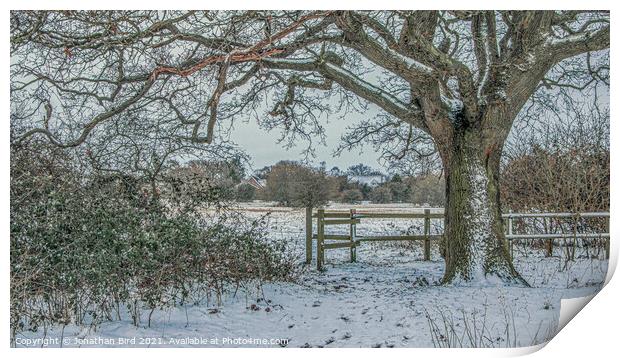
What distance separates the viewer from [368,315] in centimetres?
494

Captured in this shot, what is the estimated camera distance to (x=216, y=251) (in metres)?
5.25

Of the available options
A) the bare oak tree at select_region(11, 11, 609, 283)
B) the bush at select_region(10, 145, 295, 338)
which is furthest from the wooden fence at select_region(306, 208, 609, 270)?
the bush at select_region(10, 145, 295, 338)

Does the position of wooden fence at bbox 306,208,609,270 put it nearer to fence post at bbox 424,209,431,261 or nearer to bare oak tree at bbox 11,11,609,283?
fence post at bbox 424,209,431,261

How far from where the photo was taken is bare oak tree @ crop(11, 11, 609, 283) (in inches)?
197

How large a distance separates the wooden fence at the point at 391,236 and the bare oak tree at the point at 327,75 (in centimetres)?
42

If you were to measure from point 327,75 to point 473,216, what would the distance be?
2065 millimetres

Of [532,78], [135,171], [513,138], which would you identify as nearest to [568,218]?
[513,138]

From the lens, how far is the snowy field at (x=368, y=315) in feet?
15.1

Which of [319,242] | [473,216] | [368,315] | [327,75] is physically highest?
[327,75]

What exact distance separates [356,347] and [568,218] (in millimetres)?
3069

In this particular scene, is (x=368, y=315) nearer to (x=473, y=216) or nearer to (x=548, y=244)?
(x=473, y=216)

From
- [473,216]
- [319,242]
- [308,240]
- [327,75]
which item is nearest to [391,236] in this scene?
[319,242]

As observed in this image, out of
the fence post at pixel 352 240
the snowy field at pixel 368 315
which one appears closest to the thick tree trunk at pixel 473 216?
the snowy field at pixel 368 315

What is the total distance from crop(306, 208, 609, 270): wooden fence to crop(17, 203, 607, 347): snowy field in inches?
6.9
